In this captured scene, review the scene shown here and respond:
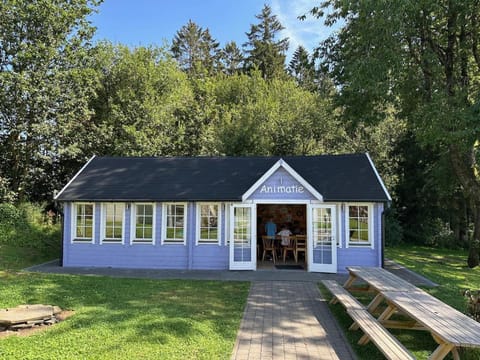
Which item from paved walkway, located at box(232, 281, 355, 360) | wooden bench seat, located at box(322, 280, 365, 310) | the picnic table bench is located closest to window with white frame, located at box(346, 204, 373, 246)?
paved walkway, located at box(232, 281, 355, 360)

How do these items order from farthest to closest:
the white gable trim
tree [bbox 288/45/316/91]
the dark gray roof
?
tree [bbox 288/45/316/91], the dark gray roof, the white gable trim

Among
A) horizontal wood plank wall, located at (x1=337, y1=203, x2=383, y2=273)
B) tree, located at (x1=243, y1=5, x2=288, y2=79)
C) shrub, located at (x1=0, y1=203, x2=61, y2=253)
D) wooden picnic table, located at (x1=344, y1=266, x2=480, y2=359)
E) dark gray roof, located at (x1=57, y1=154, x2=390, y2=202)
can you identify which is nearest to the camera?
wooden picnic table, located at (x1=344, y1=266, x2=480, y2=359)

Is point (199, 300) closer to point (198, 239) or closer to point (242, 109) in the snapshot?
point (198, 239)

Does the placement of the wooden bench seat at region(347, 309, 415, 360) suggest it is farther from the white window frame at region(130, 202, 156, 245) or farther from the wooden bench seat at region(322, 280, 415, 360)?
the white window frame at region(130, 202, 156, 245)

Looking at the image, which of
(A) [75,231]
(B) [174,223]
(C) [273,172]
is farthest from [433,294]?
(A) [75,231]

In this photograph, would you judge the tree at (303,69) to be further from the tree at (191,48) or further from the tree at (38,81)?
the tree at (38,81)

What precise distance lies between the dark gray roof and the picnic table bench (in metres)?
6.06

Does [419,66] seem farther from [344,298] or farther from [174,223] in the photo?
[174,223]

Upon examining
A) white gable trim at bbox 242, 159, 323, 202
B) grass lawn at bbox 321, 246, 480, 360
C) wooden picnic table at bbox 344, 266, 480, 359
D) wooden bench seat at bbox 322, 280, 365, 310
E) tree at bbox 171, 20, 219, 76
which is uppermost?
tree at bbox 171, 20, 219, 76

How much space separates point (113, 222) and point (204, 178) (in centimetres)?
388

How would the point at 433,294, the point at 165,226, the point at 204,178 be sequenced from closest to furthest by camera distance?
1. the point at 433,294
2. the point at 165,226
3. the point at 204,178

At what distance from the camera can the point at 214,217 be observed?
1386 cm

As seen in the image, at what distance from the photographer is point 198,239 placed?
13734mm

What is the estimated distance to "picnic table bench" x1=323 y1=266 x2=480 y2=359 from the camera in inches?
175
